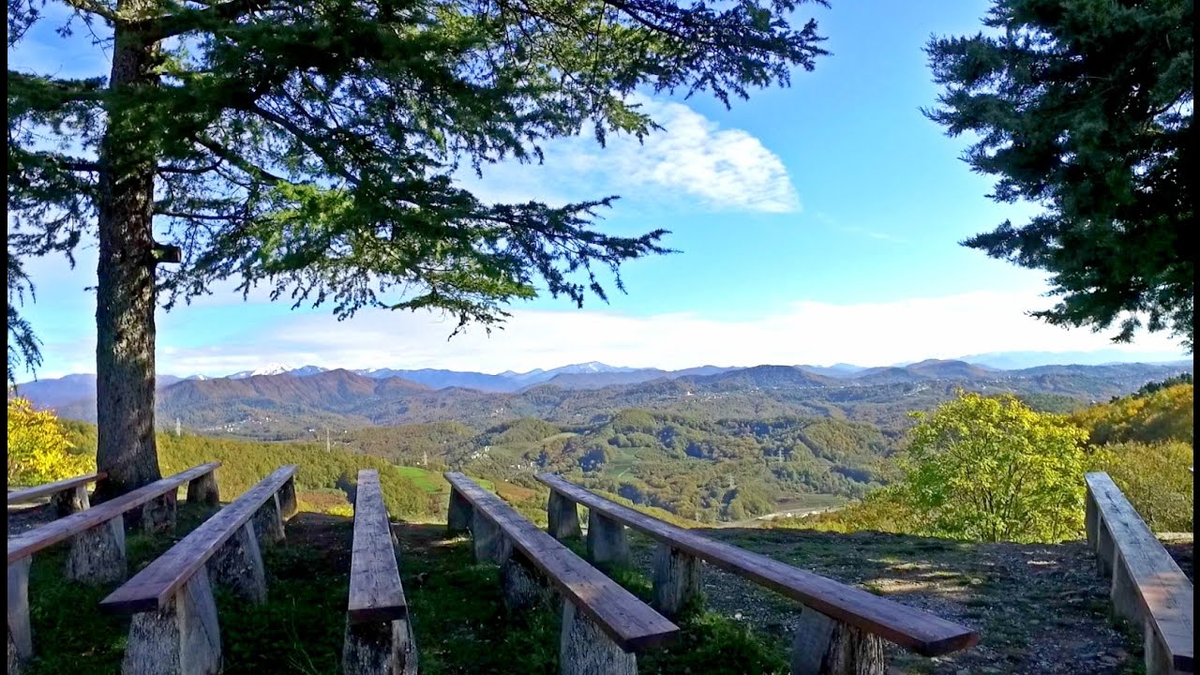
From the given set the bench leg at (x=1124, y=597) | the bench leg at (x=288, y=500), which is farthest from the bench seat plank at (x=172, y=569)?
the bench leg at (x=1124, y=597)

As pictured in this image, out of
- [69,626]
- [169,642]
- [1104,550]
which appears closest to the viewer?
[169,642]

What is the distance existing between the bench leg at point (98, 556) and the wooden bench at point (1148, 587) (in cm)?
625

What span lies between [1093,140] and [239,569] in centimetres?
703

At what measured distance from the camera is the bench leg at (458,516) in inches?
289

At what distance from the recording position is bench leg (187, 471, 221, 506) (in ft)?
26.3

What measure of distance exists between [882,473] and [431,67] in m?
17.7

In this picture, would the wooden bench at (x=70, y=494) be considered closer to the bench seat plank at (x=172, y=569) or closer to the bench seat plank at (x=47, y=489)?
the bench seat plank at (x=47, y=489)

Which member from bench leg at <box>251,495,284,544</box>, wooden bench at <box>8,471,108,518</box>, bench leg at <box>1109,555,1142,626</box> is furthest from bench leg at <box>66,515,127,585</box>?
bench leg at <box>1109,555,1142,626</box>

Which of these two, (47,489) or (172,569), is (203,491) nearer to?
(47,489)

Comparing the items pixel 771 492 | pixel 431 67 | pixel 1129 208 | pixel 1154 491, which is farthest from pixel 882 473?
pixel 771 492

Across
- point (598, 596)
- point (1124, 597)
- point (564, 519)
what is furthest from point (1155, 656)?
point (564, 519)

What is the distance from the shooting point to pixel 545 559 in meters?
3.51

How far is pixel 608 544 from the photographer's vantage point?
18.4 ft

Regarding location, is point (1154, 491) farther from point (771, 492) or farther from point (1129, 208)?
point (771, 492)
